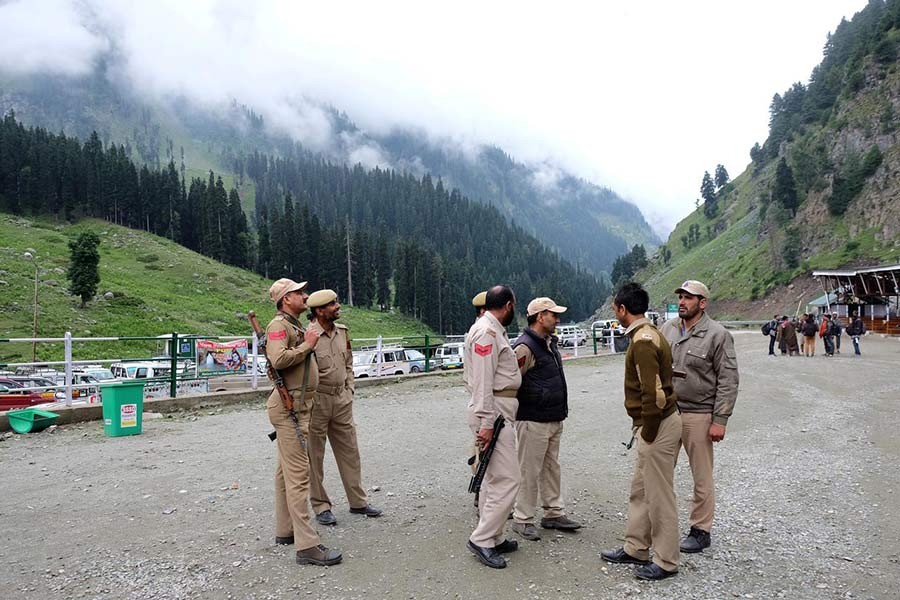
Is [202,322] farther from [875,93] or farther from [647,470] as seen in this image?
[875,93]

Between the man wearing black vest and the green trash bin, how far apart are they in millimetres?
7120

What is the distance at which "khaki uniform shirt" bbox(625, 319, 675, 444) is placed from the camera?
12.5ft

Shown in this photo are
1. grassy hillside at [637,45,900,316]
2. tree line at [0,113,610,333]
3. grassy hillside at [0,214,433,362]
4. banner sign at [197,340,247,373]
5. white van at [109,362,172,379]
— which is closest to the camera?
white van at [109,362,172,379]

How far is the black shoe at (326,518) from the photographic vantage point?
4.97 m

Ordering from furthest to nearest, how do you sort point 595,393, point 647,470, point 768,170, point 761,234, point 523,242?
1. point 523,242
2. point 768,170
3. point 761,234
4. point 595,393
5. point 647,470

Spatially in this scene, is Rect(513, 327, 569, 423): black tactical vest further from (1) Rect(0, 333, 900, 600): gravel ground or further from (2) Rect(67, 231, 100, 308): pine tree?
(2) Rect(67, 231, 100, 308): pine tree

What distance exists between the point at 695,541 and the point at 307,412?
3229mm

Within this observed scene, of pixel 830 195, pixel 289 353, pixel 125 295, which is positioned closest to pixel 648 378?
pixel 289 353

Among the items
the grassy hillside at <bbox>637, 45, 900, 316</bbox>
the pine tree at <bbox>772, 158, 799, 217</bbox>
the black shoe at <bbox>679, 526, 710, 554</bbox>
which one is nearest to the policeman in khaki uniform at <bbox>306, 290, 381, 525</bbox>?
the black shoe at <bbox>679, 526, 710, 554</bbox>

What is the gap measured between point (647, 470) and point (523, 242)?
17317cm

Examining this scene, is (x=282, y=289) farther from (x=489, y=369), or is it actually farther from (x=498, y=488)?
(x=498, y=488)

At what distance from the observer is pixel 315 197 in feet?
575

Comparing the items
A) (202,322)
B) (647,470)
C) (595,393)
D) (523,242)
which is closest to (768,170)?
(523,242)

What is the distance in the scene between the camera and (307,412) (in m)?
4.50
